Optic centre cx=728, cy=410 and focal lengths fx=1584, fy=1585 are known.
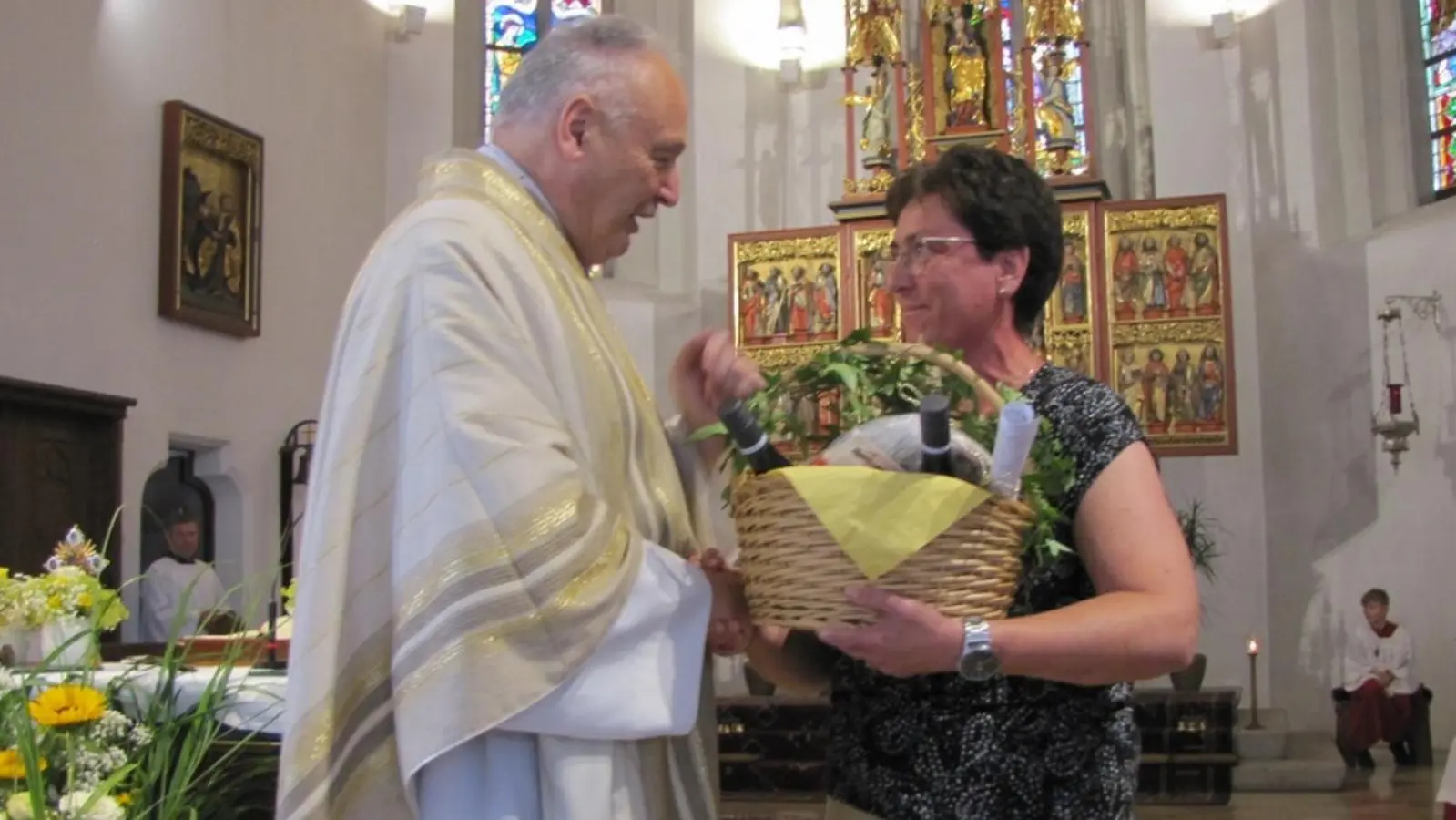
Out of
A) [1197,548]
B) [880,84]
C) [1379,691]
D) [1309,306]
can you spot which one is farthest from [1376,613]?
[880,84]

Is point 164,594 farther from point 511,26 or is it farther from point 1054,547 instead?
point 1054,547

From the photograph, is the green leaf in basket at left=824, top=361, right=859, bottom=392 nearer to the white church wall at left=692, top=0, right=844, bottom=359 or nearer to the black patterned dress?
the black patterned dress

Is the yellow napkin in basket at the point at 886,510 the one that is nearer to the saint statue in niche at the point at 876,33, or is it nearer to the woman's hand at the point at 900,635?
the woman's hand at the point at 900,635

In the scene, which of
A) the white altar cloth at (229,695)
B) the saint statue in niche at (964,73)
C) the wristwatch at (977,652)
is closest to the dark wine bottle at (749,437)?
the wristwatch at (977,652)

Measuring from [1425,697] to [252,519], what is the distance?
8.17 metres

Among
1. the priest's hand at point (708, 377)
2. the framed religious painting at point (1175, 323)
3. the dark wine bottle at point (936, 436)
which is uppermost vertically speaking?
the framed religious painting at point (1175, 323)

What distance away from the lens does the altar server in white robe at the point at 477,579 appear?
178cm

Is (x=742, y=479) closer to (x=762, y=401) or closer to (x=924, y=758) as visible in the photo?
(x=762, y=401)

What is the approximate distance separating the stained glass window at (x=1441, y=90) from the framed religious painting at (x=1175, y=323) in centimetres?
281

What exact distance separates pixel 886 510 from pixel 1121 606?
336mm

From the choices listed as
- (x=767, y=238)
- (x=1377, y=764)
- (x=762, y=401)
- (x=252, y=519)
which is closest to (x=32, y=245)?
(x=252, y=519)

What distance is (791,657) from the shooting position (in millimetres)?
2172

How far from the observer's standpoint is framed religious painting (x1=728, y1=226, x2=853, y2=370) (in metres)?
10.9

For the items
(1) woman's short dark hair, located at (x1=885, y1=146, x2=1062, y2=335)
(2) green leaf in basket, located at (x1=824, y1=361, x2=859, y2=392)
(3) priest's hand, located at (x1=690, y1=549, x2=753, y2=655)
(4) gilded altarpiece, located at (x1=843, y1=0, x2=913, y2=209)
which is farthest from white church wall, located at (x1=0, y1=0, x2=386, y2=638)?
(2) green leaf in basket, located at (x1=824, y1=361, x2=859, y2=392)
